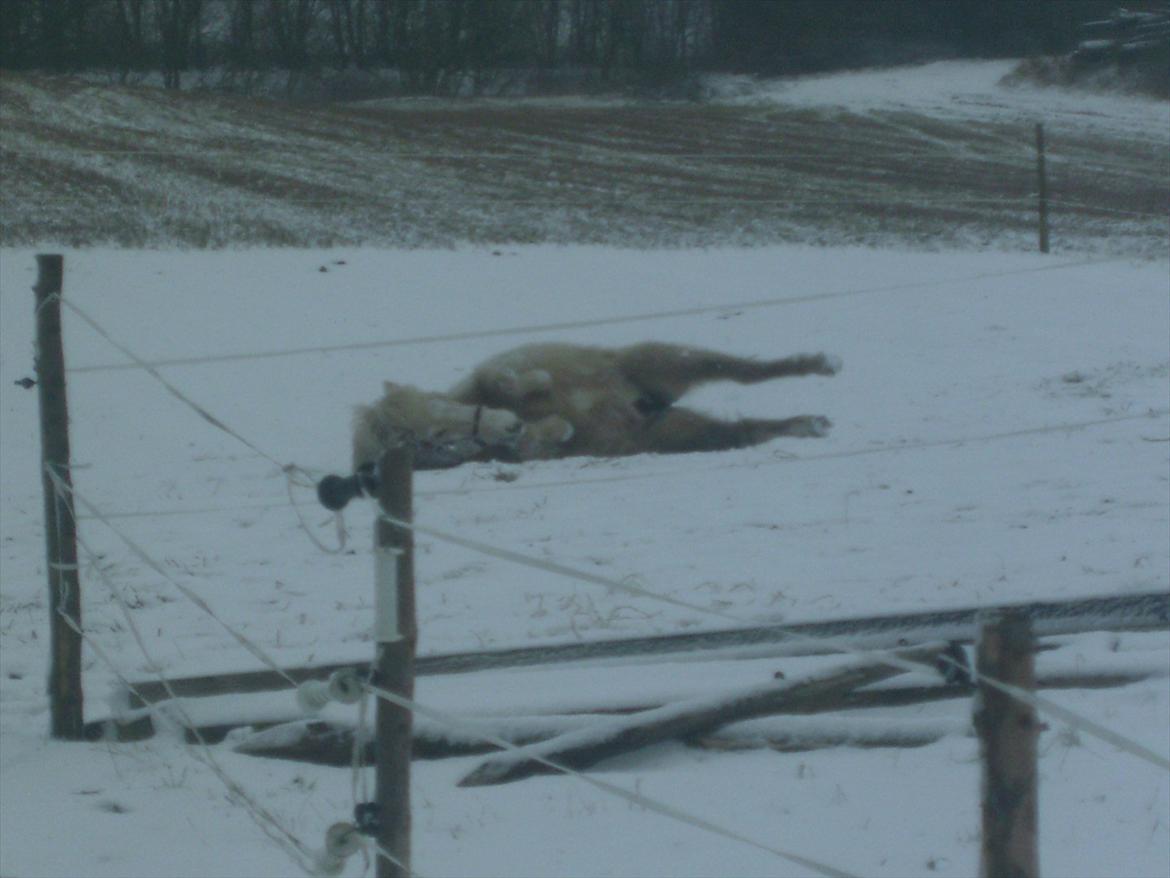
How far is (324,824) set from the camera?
12.6 feet

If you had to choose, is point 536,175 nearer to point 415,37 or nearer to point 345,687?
point 415,37

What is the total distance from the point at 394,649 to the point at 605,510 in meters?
4.43

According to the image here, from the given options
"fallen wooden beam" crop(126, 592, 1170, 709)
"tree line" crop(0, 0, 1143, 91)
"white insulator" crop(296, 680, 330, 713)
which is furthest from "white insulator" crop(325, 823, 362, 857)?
"tree line" crop(0, 0, 1143, 91)

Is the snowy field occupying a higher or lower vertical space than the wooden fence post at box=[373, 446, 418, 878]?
lower

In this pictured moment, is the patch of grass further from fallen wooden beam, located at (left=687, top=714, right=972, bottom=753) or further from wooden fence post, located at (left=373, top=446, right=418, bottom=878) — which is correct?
wooden fence post, located at (left=373, top=446, right=418, bottom=878)

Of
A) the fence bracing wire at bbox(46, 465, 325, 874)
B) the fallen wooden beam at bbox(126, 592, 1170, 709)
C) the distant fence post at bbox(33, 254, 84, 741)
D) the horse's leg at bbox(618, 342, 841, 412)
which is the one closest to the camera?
the fence bracing wire at bbox(46, 465, 325, 874)

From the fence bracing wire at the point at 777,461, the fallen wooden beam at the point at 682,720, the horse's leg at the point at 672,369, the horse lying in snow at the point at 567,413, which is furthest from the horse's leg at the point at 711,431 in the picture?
the fallen wooden beam at the point at 682,720

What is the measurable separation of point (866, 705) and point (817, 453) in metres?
3.79

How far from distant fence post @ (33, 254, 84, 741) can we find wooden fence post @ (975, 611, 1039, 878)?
2.97 meters

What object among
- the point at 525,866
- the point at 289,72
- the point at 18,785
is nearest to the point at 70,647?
the point at 18,785

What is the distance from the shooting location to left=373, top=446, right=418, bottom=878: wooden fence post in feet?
9.13

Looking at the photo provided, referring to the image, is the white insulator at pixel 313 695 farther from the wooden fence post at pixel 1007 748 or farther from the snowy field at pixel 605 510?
the wooden fence post at pixel 1007 748

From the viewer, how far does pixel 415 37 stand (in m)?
38.5

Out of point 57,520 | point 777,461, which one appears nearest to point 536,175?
point 777,461
